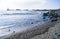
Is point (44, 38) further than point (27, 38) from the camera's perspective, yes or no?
No

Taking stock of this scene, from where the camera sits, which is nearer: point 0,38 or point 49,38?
point 49,38

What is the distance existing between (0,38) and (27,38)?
139 inches

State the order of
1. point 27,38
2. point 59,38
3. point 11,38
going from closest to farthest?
1. point 59,38
2. point 27,38
3. point 11,38

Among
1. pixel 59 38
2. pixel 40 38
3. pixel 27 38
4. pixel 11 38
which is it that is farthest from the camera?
pixel 11 38

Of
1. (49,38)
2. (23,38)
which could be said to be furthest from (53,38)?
(23,38)

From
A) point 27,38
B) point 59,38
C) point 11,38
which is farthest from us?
point 11,38

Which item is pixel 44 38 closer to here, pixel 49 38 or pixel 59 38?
pixel 49 38

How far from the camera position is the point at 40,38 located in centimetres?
1430

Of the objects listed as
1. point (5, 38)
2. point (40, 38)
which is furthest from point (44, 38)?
point (5, 38)

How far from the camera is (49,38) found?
45.3ft

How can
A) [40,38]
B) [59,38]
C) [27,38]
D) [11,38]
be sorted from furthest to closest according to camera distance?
[11,38] → [27,38] → [40,38] → [59,38]

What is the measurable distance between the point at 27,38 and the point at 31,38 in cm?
47

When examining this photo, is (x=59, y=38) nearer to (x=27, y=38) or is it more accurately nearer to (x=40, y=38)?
(x=40, y=38)

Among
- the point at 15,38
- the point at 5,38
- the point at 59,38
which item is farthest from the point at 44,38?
the point at 5,38
